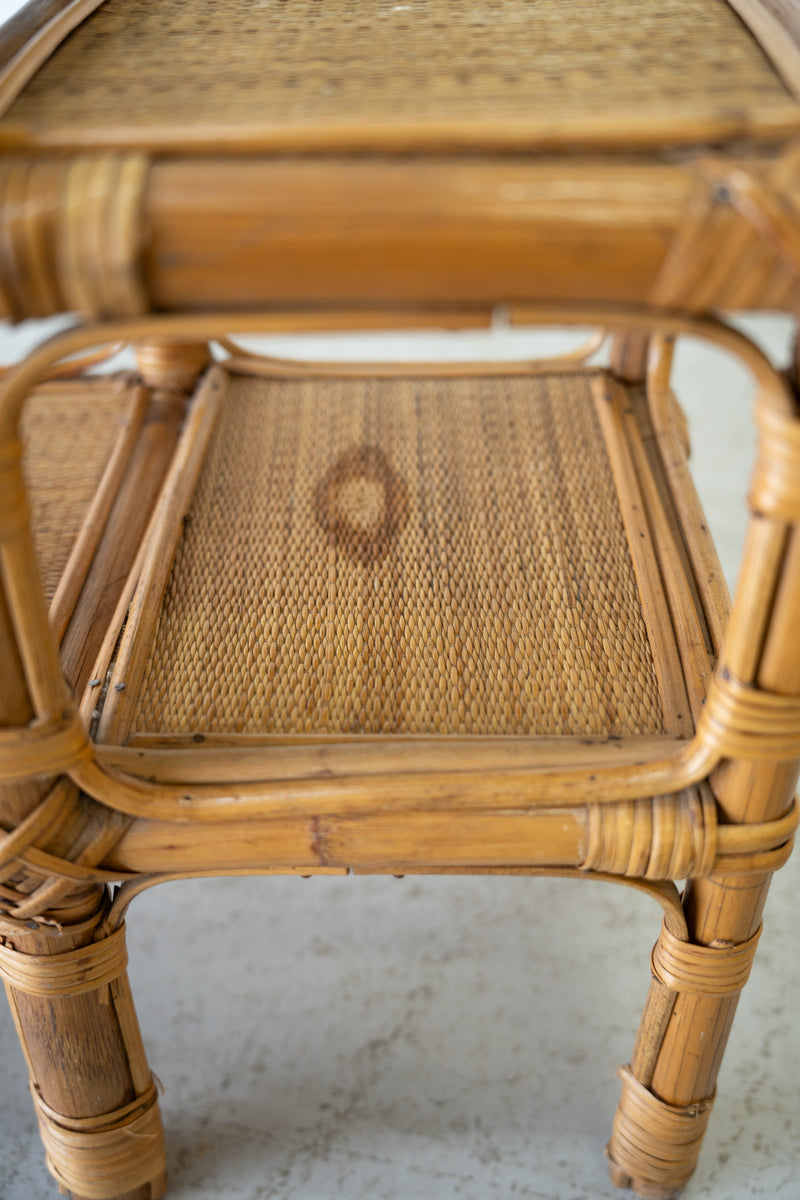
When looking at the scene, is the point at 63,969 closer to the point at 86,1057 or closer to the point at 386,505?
the point at 86,1057

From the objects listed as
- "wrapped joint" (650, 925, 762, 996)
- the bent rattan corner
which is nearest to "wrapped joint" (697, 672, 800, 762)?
the bent rattan corner

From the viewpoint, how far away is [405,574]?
628mm

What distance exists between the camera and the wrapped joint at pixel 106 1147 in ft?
2.00

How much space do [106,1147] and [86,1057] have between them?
73 mm

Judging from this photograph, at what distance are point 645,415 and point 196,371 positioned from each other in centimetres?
33

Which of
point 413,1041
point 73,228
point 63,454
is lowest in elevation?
point 413,1041

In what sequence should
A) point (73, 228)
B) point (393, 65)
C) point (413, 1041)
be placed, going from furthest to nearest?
1. point (413, 1041)
2. point (393, 65)
3. point (73, 228)

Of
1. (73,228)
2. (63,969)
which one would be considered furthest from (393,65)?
(63,969)

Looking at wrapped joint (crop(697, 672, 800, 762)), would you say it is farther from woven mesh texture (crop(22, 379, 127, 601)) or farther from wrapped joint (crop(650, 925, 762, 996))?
woven mesh texture (crop(22, 379, 127, 601))

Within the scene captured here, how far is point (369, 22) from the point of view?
55cm

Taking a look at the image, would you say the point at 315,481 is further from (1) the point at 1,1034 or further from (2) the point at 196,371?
(1) the point at 1,1034

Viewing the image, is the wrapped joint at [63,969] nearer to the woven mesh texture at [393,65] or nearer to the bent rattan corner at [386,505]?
the bent rattan corner at [386,505]

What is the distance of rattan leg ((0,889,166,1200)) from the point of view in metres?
0.55

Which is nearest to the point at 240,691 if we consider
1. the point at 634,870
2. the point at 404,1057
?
the point at 634,870
